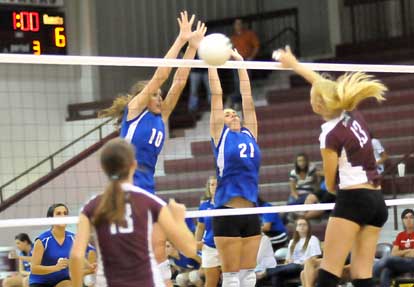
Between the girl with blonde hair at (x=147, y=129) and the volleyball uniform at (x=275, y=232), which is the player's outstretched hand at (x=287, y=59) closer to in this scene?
the girl with blonde hair at (x=147, y=129)

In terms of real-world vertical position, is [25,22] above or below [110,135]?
above

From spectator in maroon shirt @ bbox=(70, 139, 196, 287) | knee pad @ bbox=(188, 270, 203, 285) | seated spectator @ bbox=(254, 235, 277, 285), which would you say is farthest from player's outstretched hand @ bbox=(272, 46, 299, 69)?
knee pad @ bbox=(188, 270, 203, 285)

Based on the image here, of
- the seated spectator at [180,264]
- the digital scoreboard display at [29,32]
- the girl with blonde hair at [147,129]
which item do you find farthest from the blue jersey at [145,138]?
the digital scoreboard display at [29,32]

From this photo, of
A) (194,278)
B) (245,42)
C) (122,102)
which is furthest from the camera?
(245,42)

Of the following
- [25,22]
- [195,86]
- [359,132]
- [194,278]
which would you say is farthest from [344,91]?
[195,86]

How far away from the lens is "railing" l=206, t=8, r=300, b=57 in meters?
20.1

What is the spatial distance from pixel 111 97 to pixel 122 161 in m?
13.1

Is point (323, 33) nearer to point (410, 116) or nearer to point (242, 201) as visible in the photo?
point (410, 116)

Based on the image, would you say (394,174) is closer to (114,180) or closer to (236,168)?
(236,168)

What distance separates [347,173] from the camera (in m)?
7.42

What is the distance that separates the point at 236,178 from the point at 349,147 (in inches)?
73.6

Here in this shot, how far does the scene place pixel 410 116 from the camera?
16.3 m

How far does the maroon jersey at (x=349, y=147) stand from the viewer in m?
7.37

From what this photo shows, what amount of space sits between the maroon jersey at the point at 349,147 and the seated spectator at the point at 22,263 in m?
4.99
